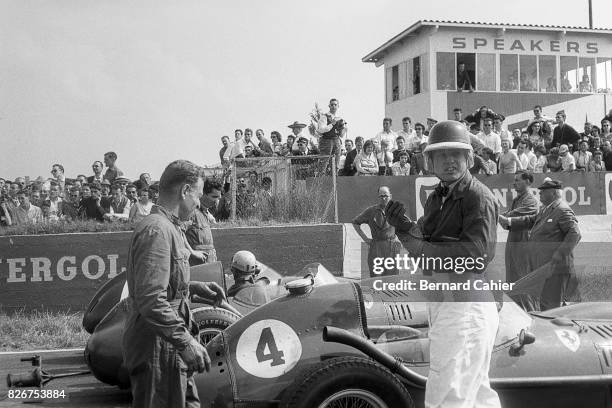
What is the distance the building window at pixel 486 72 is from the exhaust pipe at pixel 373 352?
21.9 meters

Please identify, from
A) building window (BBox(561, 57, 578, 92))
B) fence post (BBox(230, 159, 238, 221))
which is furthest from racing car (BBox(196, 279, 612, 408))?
building window (BBox(561, 57, 578, 92))

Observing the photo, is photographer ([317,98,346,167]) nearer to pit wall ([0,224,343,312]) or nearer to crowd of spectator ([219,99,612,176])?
crowd of spectator ([219,99,612,176])

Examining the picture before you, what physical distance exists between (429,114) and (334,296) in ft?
67.0

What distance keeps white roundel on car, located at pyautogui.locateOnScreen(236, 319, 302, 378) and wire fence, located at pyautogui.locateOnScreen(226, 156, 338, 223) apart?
735 cm

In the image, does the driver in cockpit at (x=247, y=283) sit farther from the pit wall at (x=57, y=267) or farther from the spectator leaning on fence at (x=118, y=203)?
the spectator leaning on fence at (x=118, y=203)

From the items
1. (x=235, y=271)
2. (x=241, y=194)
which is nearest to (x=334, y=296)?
(x=235, y=271)

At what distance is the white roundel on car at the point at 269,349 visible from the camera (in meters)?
4.04

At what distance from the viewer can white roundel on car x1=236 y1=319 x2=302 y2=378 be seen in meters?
4.04

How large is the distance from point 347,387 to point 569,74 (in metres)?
24.3

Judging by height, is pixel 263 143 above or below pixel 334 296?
above

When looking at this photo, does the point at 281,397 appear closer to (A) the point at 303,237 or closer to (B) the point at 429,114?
(A) the point at 303,237

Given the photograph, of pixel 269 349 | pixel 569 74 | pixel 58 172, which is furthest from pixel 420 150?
pixel 569 74

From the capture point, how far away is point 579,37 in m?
25.8

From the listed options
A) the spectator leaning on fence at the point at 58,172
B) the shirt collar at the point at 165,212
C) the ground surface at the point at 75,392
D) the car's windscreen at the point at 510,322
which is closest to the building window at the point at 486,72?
the spectator leaning on fence at the point at 58,172
